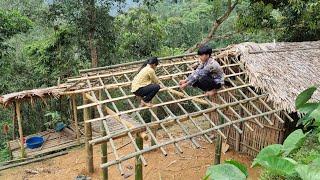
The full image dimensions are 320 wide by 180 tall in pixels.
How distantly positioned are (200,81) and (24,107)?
26.0ft

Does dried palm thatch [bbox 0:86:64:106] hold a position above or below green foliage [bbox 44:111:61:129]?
above

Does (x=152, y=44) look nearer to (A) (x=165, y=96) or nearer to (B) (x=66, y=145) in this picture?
(A) (x=165, y=96)

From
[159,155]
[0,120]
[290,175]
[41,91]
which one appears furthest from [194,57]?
[0,120]

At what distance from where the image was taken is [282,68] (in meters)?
8.94

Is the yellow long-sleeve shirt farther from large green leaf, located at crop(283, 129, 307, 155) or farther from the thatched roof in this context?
large green leaf, located at crop(283, 129, 307, 155)

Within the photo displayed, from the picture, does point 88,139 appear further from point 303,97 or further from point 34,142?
point 303,97

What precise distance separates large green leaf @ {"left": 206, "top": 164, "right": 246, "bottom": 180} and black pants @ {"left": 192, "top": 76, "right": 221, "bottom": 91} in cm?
352

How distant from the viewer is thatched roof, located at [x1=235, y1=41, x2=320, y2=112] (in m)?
8.02

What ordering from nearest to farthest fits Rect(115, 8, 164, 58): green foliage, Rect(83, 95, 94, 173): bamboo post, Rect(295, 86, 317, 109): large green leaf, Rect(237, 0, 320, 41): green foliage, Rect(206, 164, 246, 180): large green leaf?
Rect(206, 164, 246, 180): large green leaf → Rect(295, 86, 317, 109): large green leaf → Rect(83, 95, 94, 173): bamboo post → Rect(237, 0, 320, 41): green foliage → Rect(115, 8, 164, 58): green foliage

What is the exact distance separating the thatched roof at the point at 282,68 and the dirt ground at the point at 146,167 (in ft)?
7.12

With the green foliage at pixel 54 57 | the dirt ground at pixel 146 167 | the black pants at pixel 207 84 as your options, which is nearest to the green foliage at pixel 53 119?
the green foliage at pixel 54 57

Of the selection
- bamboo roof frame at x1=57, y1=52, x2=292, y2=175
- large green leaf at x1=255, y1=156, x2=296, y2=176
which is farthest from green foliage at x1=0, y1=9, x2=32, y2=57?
Answer: large green leaf at x1=255, y1=156, x2=296, y2=176

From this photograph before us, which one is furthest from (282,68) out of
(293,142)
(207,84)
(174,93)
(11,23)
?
(11,23)

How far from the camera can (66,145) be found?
434 inches
